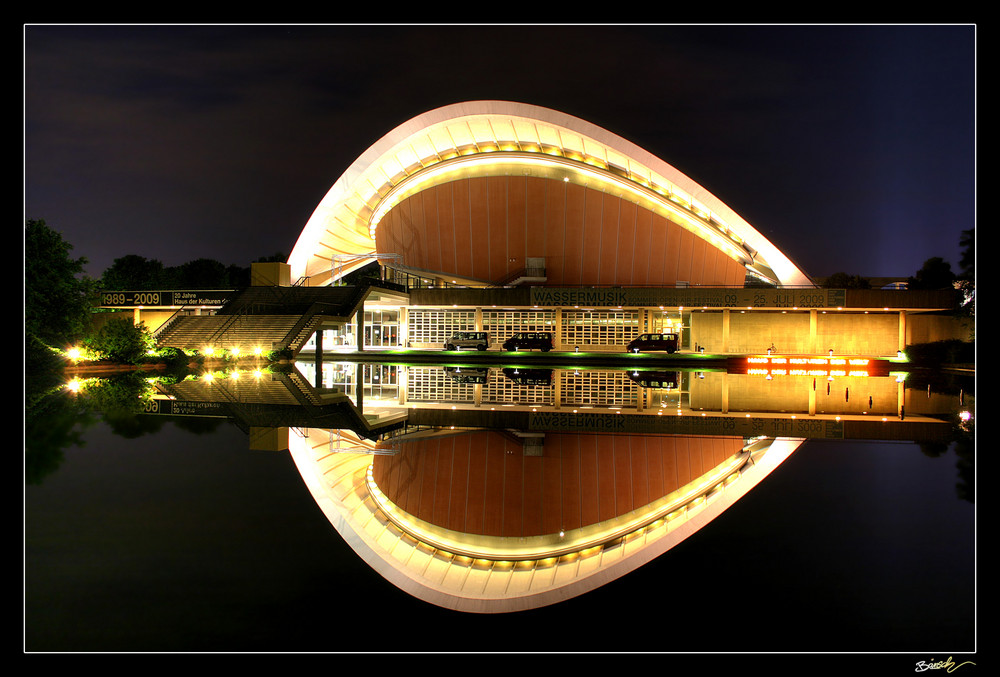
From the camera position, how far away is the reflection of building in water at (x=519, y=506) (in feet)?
17.4

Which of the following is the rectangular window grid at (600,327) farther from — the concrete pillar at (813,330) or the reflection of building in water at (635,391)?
the reflection of building in water at (635,391)

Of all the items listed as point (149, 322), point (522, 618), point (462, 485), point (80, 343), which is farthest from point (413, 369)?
point (149, 322)

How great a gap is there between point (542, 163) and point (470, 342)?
12162 millimetres

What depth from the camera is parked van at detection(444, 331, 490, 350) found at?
108ft

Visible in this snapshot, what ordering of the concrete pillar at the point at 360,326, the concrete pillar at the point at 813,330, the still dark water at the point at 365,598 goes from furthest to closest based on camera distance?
the concrete pillar at the point at 813,330 < the concrete pillar at the point at 360,326 < the still dark water at the point at 365,598

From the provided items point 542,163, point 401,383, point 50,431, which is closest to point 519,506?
point 50,431

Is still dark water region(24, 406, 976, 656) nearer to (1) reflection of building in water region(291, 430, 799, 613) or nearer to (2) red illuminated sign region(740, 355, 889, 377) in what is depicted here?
(1) reflection of building in water region(291, 430, 799, 613)

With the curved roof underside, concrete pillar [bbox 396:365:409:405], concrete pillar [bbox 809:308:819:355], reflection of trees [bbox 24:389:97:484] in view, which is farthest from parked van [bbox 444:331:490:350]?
reflection of trees [bbox 24:389:97:484]

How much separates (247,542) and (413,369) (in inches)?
773

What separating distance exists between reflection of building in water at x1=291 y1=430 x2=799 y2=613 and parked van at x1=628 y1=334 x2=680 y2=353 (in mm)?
22494

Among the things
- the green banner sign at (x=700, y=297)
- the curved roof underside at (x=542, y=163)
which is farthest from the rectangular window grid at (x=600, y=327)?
the curved roof underside at (x=542, y=163)

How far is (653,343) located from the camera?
3166 cm

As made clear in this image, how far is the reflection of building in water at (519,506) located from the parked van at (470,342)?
77.0 ft

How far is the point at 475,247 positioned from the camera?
126ft
